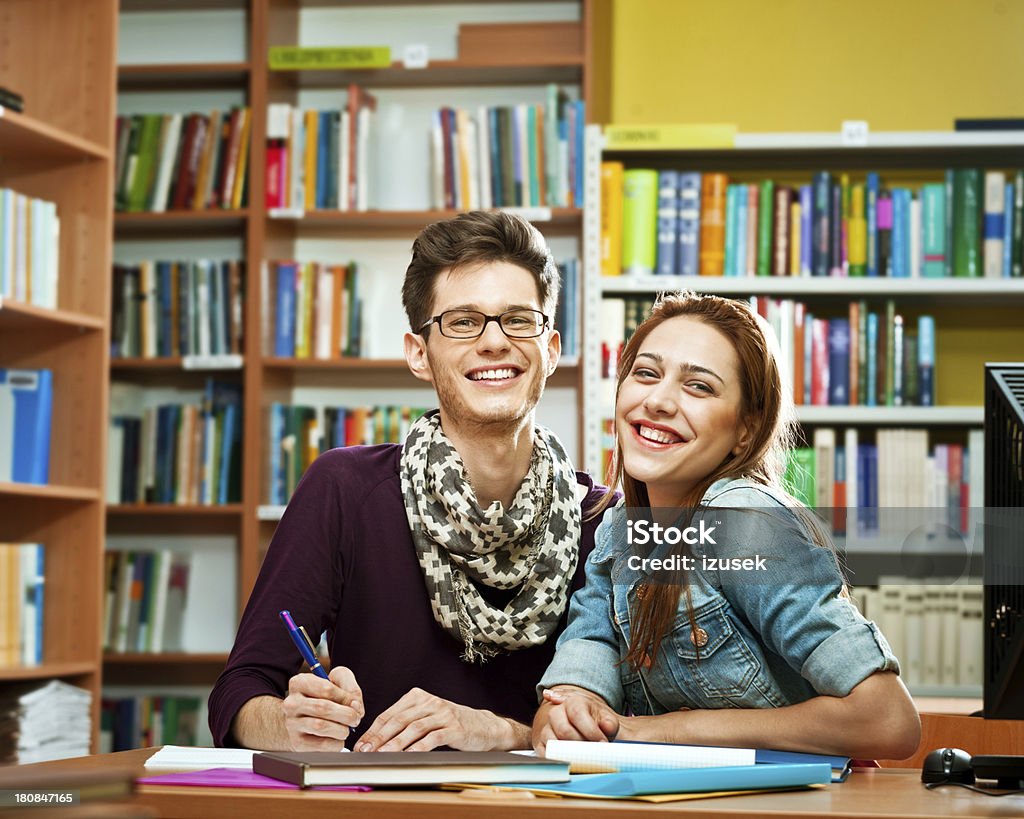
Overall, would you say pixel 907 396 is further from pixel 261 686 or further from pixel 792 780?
pixel 792 780

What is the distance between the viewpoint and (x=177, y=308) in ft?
12.5

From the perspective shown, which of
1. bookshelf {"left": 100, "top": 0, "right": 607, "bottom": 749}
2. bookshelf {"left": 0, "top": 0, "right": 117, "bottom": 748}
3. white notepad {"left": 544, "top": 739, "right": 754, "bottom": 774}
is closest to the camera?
white notepad {"left": 544, "top": 739, "right": 754, "bottom": 774}

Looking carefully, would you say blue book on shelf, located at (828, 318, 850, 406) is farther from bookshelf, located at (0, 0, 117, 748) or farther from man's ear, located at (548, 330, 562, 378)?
bookshelf, located at (0, 0, 117, 748)

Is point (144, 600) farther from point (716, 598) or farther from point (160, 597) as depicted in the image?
point (716, 598)

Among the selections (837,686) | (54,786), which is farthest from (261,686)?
(54,786)

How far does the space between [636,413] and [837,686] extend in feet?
1.33

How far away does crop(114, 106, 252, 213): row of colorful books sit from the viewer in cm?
378

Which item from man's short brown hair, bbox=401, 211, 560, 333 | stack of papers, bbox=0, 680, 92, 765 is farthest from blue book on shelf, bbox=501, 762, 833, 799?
stack of papers, bbox=0, 680, 92, 765

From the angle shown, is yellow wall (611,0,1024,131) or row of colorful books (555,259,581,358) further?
yellow wall (611,0,1024,131)

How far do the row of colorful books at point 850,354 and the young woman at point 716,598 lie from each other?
1.94 m

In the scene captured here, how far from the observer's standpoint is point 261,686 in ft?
5.15

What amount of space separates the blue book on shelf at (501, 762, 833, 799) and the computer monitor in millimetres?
187

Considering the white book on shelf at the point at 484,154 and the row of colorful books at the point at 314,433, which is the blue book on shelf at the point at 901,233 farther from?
the row of colorful books at the point at 314,433

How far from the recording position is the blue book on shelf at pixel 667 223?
11.3 ft
